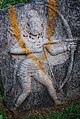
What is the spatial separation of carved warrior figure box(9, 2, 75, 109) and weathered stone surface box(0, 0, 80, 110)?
51 mm

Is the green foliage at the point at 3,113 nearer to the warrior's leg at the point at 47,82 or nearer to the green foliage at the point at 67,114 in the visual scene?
the green foliage at the point at 67,114

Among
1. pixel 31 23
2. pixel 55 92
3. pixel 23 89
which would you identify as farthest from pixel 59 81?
pixel 31 23

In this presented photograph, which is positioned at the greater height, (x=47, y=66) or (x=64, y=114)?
(x=47, y=66)

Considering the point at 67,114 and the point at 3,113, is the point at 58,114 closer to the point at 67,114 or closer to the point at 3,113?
the point at 67,114

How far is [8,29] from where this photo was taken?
14.2 ft

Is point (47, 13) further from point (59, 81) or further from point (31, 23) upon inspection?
point (59, 81)

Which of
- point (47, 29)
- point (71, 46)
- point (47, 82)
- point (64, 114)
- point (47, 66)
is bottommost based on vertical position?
point (64, 114)

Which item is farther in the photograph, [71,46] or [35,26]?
[71,46]

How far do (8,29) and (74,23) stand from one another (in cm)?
71

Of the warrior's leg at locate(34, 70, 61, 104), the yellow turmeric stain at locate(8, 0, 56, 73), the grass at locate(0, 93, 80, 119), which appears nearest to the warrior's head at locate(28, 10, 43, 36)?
the yellow turmeric stain at locate(8, 0, 56, 73)

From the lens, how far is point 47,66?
15.0ft

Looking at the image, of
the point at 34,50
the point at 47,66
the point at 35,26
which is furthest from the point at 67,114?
the point at 35,26

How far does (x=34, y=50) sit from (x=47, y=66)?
0.28 meters

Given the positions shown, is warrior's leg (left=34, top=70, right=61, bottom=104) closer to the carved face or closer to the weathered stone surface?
the weathered stone surface
